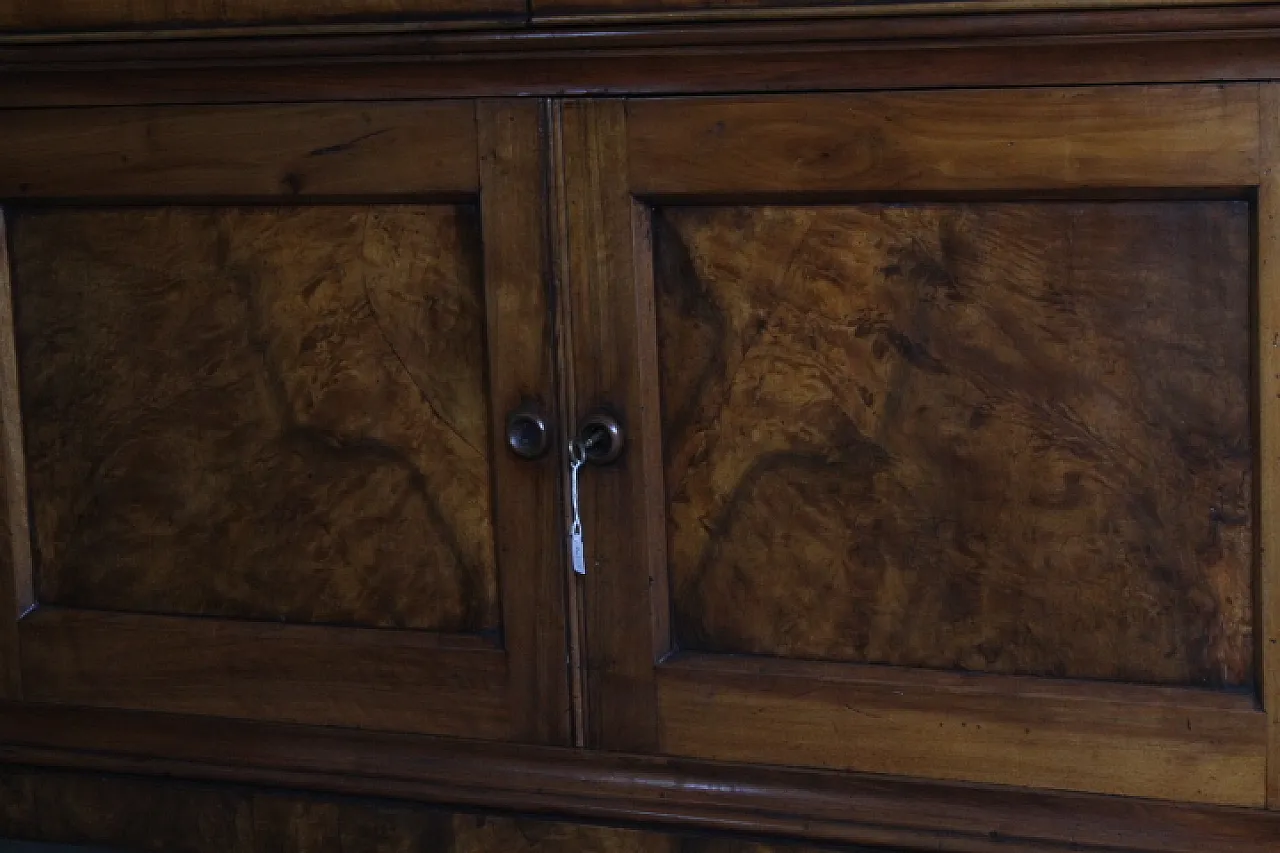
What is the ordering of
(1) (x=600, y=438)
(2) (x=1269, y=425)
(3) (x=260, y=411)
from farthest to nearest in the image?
(3) (x=260, y=411), (1) (x=600, y=438), (2) (x=1269, y=425)

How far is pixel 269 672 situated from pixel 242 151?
375 mm

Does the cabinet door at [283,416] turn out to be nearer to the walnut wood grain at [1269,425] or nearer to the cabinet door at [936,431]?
the cabinet door at [936,431]

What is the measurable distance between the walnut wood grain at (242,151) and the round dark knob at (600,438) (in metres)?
0.17

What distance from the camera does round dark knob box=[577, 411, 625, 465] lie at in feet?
3.75

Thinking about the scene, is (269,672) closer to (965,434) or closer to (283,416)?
(283,416)

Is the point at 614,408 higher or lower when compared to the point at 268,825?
higher

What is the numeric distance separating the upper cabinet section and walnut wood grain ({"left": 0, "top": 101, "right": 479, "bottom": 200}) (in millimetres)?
58

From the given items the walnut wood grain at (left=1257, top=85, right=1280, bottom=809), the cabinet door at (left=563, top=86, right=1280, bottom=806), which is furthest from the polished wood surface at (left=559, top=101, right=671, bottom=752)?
the walnut wood grain at (left=1257, top=85, right=1280, bottom=809)

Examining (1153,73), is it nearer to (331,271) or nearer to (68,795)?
(331,271)

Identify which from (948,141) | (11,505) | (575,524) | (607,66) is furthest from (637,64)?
(11,505)

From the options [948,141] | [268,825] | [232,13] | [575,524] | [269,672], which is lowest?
[268,825]

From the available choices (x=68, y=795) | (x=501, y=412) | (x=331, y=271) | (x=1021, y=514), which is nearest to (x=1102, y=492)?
(x=1021, y=514)

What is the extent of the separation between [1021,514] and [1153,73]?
0.28m

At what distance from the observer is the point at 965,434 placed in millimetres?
1090
